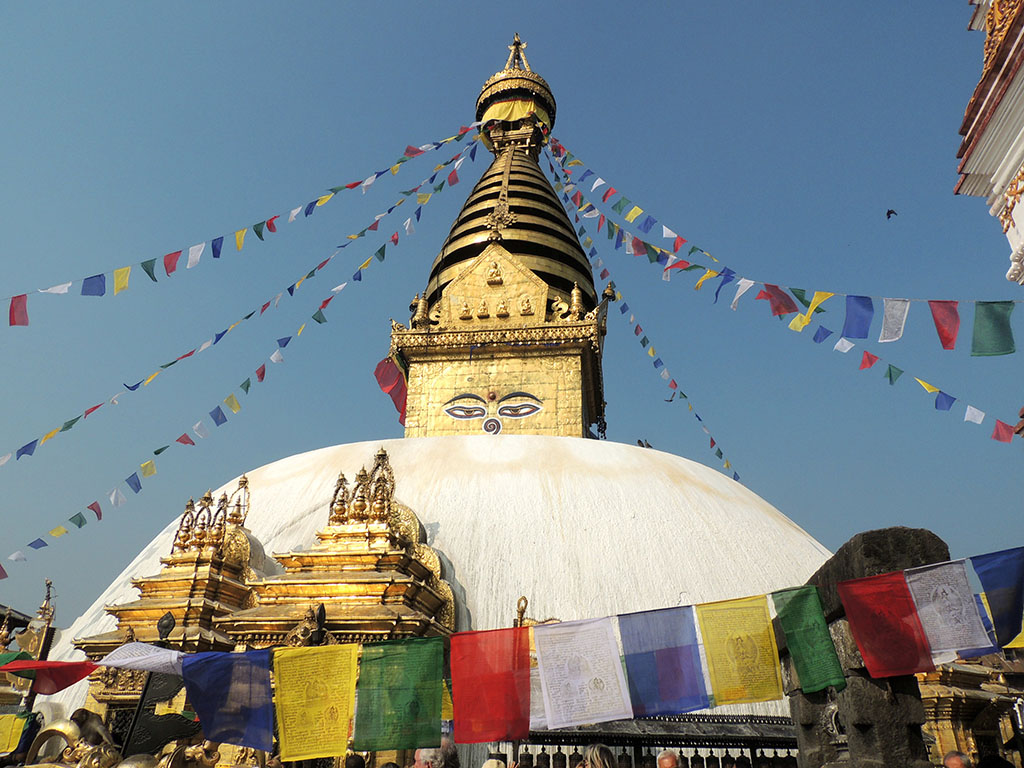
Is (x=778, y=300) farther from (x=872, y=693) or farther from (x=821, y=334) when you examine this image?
(x=872, y=693)

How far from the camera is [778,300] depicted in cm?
832

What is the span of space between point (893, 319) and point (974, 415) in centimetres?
198

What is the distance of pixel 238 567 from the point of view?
780 centimetres

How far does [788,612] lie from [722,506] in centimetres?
578

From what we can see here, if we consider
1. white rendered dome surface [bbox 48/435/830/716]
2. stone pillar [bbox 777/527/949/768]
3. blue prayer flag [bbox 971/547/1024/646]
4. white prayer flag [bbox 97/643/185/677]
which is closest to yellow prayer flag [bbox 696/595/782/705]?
stone pillar [bbox 777/527/949/768]


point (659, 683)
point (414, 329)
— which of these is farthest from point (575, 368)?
point (659, 683)

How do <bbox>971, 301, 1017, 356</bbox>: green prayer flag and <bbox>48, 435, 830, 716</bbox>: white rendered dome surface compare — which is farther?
<bbox>48, 435, 830, 716</bbox>: white rendered dome surface

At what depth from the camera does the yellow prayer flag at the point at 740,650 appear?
4188 millimetres

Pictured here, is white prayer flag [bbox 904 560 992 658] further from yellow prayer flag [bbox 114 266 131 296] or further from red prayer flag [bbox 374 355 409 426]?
red prayer flag [bbox 374 355 409 426]

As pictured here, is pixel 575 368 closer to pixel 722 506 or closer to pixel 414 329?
pixel 414 329

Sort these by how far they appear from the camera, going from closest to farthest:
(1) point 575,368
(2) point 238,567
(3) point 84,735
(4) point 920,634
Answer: (4) point 920,634 → (3) point 84,735 → (2) point 238,567 → (1) point 575,368

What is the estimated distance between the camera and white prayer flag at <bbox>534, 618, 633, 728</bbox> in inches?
169

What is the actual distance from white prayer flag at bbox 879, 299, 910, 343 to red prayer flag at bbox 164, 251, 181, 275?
351 inches

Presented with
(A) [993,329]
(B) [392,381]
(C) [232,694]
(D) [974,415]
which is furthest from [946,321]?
(B) [392,381]
